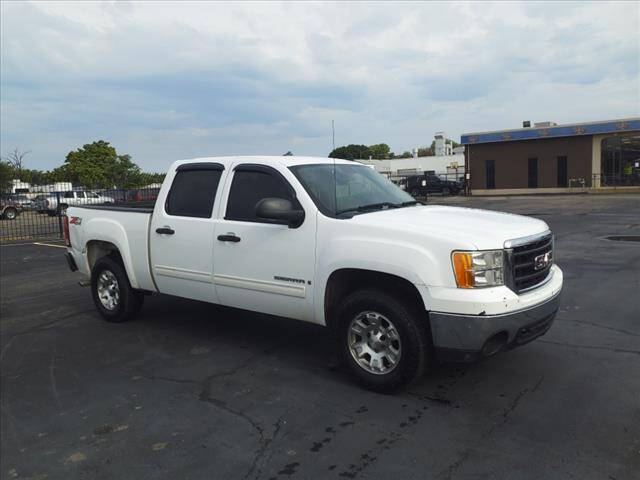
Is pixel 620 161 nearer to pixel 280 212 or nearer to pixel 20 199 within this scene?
pixel 20 199

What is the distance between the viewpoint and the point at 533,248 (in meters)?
4.34

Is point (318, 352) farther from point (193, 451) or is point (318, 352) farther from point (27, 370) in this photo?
point (27, 370)

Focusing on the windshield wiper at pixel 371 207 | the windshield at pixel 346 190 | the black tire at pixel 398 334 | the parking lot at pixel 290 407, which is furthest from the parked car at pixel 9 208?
the black tire at pixel 398 334

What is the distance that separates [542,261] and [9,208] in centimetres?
3031

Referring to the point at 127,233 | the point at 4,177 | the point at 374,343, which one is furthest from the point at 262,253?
the point at 4,177

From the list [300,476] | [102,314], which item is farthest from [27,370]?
[300,476]

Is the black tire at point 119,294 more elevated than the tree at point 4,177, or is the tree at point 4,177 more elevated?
the tree at point 4,177

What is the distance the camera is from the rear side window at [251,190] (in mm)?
5098

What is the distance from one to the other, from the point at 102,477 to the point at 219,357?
213 cm

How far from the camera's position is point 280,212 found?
4590 mm

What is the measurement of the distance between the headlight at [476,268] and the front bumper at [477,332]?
24cm

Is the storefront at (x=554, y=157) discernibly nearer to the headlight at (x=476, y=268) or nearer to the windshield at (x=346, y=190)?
the windshield at (x=346, y=190)

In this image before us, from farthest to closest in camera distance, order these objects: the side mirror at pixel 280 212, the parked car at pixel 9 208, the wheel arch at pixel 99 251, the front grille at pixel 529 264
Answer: the parked car at pixel 9 208, the wheel arch at pixel 99 251, the side mirror at pixel 280 212, the front grille at pixel 529 264

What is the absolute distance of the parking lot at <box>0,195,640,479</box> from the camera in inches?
132
